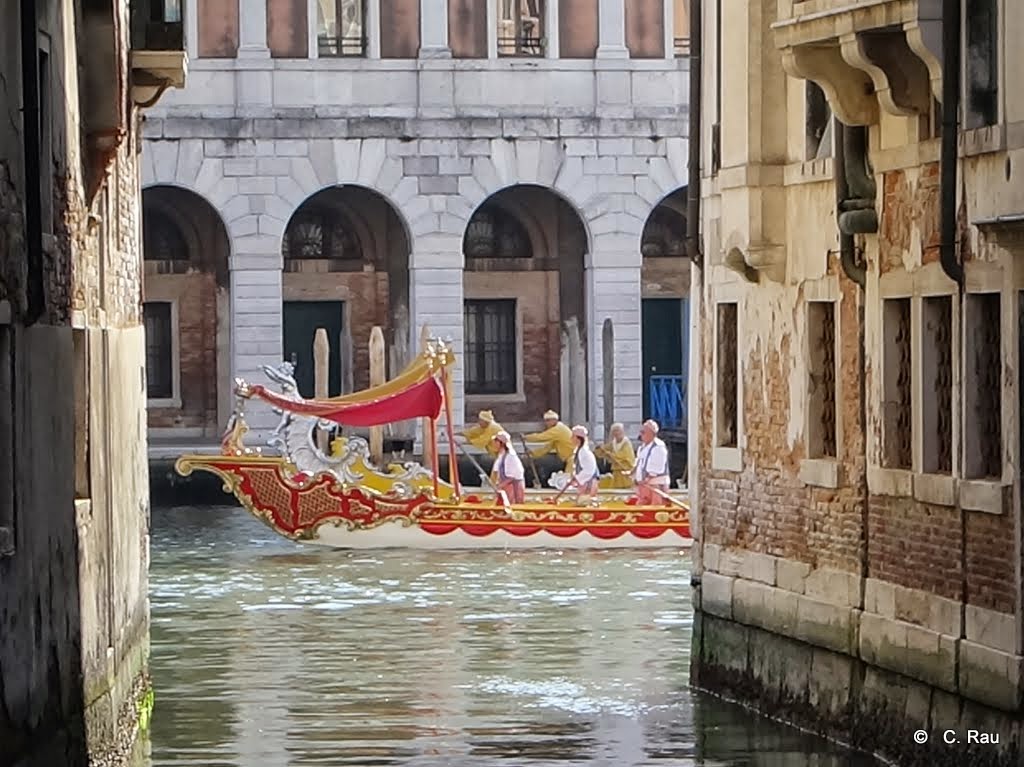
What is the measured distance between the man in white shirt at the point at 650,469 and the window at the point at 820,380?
13.8 m

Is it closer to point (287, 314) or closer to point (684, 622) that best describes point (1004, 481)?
point (684, 622)

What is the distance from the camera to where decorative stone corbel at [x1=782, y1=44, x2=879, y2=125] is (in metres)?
14.2

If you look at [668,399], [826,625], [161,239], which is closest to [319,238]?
[161,239]

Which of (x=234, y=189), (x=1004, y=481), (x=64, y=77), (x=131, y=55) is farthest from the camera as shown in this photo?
(x=234, y=189)

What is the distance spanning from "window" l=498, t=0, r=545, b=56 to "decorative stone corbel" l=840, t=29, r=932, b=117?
991 inches

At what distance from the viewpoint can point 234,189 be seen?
38000 mm

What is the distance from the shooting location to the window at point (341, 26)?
38.5 m

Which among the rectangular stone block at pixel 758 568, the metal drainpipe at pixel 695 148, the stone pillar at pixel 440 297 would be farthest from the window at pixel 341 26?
the rectangular stone block at pixel 758 568

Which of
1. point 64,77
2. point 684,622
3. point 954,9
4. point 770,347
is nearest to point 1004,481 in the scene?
point 954,9

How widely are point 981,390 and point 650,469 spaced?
53.7ft

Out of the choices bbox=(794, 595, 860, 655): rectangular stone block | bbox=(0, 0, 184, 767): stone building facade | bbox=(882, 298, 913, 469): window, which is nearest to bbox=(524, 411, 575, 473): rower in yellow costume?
bbox=(0, 0, 184, 767): stone building facade

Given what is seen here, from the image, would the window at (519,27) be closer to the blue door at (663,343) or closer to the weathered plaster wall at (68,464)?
the blue door at (663,343)

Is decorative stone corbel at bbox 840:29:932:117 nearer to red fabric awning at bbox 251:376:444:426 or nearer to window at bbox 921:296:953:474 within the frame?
window at bbox 921:296:953:474

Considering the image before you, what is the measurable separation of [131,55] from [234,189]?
67.0ft
